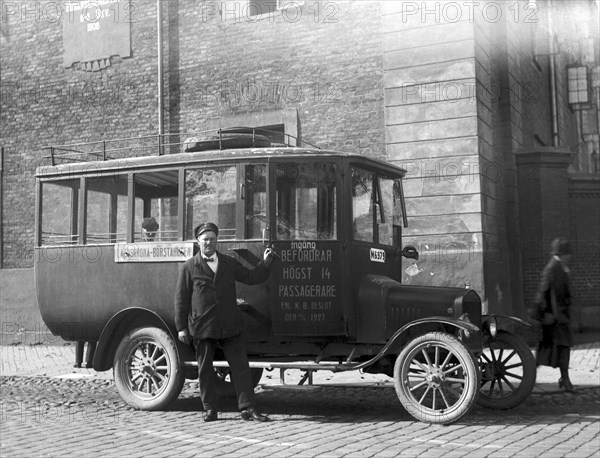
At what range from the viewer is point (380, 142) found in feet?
47.1

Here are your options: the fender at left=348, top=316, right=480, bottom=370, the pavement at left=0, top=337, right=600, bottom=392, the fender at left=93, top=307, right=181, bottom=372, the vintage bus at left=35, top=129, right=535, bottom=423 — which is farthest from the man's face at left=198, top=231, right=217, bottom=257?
the pavement at left=0, top=337, right=600, bottom=392

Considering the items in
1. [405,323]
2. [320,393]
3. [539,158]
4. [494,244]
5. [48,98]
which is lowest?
[320,393]

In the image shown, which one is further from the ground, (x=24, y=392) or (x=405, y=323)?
(x=405, y=323)

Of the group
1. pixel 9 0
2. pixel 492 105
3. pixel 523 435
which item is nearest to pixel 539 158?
pixel 492 105

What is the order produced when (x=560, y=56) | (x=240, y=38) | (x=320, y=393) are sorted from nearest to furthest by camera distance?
(x=320, y=393) → (x=240, y=38) → (x=560, y=56)

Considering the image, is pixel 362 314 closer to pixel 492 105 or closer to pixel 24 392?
pixel 24 392

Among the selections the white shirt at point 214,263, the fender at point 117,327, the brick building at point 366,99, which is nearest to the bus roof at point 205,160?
the white shirt at point 214,263

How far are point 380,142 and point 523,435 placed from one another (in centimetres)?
827

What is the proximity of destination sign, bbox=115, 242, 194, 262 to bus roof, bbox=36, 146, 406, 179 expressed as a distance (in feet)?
2.60

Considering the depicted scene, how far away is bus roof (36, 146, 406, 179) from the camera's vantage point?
8.05 meters

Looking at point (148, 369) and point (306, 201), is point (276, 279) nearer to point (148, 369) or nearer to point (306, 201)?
point (306, 201)

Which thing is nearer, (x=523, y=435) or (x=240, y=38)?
(x=523, y=435)

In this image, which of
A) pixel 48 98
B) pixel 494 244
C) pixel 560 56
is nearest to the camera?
pixel 494 244

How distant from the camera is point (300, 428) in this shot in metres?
7.16
